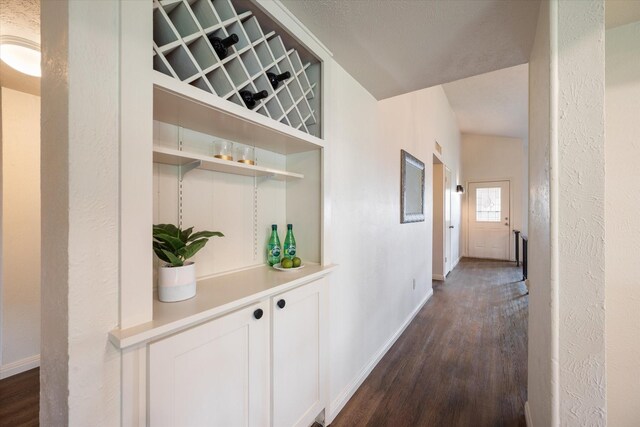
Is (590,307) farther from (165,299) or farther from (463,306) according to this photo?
(463,306)

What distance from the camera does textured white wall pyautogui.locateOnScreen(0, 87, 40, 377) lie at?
2.14 metres

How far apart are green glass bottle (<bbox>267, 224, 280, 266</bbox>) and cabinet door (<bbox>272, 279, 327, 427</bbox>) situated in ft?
0.89

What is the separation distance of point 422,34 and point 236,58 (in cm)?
98

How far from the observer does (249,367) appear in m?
1.12

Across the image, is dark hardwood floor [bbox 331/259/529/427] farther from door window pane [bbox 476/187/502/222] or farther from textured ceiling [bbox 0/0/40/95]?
door window pane [bbox 476/187/502/222]

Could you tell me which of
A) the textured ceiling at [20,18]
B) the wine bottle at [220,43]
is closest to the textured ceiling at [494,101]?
the wine bottle at [220,43]

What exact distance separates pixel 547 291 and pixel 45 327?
162cm

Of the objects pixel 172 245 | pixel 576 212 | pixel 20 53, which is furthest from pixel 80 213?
pixel 20 53

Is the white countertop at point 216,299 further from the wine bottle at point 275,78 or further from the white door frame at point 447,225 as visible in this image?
the white door frame at point 447,225

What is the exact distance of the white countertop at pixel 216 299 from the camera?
0.76m

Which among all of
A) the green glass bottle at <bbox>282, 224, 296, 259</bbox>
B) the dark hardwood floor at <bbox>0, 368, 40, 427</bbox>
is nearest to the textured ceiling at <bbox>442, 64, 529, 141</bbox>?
the green glass bottle at <bbox>282, 224, 296, 259</bbox>

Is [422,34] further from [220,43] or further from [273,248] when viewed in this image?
[273,248]

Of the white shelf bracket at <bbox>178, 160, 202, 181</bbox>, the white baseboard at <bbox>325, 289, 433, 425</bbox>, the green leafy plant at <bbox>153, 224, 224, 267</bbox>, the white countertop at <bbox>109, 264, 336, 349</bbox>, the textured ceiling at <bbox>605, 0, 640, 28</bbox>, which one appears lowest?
the white baseboard at <bbox>325, 289, 433, 425</bbox>

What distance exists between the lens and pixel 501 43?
1485mm
